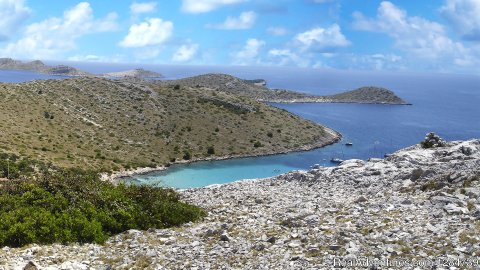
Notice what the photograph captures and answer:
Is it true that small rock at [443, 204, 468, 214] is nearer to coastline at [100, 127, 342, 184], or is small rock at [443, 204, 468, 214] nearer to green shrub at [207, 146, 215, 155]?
coastline at [100, 127, 342, 184]

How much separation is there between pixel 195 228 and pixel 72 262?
262 inches

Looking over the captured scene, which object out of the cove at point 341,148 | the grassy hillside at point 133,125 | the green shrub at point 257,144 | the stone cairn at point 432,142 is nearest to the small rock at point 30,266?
the cove at point 341,148

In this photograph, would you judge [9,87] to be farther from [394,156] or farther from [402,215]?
[402,215]

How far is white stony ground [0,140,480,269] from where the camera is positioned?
49.4 feet

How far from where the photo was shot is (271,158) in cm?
9431

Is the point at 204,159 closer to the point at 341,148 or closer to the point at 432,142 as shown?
the point at 341,148

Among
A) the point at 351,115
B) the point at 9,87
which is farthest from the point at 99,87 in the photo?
the point at 351,115

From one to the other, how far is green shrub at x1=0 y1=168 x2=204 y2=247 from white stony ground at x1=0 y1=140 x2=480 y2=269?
0.91 meters

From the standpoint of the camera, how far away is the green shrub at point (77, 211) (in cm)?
1844

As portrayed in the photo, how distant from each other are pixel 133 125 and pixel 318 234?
3360 inches

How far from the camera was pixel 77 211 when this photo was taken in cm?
2053

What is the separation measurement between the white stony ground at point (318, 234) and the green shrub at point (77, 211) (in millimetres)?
906

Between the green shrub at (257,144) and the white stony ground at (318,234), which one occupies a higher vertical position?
the white stony ground at (318,234)

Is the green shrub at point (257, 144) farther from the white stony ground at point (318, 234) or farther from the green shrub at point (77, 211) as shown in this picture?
the green shrub at point (77, 211)
